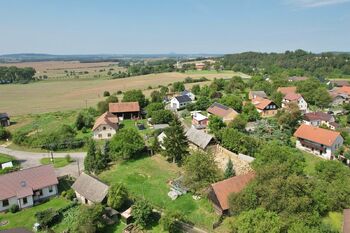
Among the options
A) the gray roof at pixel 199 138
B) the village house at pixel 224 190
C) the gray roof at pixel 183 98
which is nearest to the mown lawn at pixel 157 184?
the village house at pixel 224 190

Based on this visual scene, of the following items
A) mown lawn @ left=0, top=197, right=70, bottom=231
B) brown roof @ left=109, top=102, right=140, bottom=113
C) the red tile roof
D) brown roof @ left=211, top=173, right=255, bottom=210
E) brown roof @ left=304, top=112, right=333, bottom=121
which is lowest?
Answer: mown lawn @ left=0, top=197, right=70, bottom=231

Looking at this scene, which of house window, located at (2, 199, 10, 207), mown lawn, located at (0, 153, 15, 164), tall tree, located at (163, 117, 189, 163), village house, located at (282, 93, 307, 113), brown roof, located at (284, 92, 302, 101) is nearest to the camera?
house window, located at (2, 199, 10, 207)

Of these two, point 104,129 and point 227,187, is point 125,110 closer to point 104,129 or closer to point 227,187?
point 104,129

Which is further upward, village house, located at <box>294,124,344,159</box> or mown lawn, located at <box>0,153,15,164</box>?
village house, located at <box>294,124,344,159</box>

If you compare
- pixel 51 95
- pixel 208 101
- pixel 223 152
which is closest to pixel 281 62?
pixel 208 101

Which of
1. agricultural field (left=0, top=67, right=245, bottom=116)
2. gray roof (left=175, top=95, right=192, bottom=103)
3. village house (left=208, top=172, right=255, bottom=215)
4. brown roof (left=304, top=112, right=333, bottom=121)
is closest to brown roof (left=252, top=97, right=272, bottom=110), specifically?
brown roof (left=304, top=112, right=333, bottom=121)

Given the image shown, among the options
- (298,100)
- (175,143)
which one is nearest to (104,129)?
(175,143)

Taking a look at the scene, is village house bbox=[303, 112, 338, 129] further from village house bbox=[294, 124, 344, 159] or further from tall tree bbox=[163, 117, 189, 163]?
tall tree bbox=[163, 117, 189, 163]
